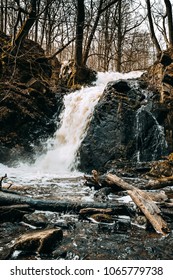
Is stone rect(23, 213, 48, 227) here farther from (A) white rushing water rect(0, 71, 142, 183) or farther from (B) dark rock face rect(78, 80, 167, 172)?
(B) dark rock face rect(78, 80, 167, 172)

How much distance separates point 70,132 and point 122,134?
2.40 metres

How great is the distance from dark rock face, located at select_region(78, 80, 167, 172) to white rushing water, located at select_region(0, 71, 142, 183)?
627 mm

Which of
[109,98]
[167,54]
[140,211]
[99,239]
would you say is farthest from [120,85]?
[99,239]

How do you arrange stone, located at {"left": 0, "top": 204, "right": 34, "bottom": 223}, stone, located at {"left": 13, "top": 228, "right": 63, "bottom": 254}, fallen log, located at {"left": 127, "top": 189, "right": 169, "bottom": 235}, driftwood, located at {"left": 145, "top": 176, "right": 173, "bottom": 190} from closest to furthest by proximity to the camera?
stone, located at {"left": 13, "top": 228, "right": 63, "bottom": 254} < fallen log, located at {"left": 127, "top": 189, "right": 169, "bottom": 235} < stone, located at {"left": 0, "top": 204, "right": 34, "bottom": 223} < driftwood, located at {"left": 145, "top": 176, "right": 173, "bottom": 190}

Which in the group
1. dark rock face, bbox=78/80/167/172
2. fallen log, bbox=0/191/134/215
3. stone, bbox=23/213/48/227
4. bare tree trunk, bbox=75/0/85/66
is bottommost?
stone, bbox=23/213/48/227

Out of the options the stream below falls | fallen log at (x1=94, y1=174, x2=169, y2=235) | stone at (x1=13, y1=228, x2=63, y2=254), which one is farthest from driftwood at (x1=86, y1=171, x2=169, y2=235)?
stone at (x1=13, y1=228, x2=63, y2=254)

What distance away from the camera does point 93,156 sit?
10.1m

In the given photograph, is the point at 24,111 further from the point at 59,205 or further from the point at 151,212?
the point at 151,212

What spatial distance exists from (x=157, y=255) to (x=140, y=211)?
123 centimetres

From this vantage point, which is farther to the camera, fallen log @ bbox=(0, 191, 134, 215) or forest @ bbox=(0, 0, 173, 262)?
fallen log @ bbox=(0, 191, 134, 215)

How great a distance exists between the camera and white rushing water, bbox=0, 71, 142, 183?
10.4 meters

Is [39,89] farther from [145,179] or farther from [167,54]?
[145,179]

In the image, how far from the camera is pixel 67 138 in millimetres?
11508

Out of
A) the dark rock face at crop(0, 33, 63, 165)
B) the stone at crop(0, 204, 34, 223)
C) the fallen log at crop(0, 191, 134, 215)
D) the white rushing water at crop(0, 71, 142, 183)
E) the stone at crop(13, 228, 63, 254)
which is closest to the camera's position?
the stone at crop(13, 228, 63, 254)
